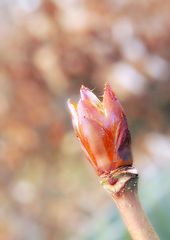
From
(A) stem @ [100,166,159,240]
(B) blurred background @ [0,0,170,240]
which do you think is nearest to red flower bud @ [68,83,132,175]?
(A) stem @ [100,166,159,240]

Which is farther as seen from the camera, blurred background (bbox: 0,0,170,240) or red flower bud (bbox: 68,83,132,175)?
blurred background (bbox: 0,0,170,240)

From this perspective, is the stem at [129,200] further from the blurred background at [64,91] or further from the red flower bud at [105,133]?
the blurred background at [64,91]

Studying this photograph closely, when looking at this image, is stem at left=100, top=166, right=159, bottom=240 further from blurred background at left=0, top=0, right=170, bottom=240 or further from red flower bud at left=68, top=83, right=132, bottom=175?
blurred background at left=0, top=0, right=170, bottom=240

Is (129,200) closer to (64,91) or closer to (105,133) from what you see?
(105,133)

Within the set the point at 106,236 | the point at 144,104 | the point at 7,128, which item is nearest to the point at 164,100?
the point at 144,104

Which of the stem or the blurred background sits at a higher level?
the blurred background

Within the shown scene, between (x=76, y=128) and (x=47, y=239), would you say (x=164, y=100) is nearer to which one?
(x=47, y=239)

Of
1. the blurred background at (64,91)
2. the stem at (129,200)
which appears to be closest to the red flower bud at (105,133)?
the stem at (129,200)
